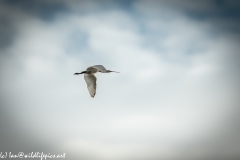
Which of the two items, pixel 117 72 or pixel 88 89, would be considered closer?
pixel 88 89

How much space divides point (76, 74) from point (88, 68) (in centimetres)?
127

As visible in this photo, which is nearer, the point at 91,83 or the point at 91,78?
the point at 91,83

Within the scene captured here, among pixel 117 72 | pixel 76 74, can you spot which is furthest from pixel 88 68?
pixel 117 72

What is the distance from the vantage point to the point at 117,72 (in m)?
17.0

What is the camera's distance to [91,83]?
1559 centimetres

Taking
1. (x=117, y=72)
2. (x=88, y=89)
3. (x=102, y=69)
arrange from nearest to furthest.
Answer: (x=102, y=69), (x=88, y=89), (x=117, y=72)

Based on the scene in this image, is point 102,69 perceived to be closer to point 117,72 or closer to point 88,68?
point 88,68

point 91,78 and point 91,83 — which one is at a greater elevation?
point 91,78

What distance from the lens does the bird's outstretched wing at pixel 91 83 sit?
50.1 feet

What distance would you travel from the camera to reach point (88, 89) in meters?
15.3

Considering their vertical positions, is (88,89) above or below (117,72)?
below

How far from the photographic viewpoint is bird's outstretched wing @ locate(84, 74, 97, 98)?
1526 cm

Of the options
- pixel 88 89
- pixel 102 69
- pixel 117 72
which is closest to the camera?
pixel 102 69

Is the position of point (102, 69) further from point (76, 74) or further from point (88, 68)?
point (76, 74)
